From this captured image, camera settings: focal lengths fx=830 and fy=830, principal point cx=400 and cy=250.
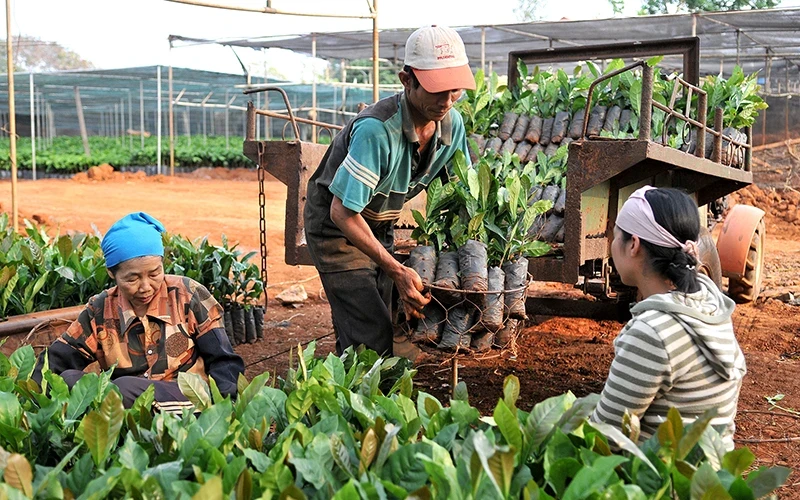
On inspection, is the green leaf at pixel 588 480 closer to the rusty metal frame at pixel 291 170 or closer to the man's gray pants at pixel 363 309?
the man's gray pants at pixel 363 309

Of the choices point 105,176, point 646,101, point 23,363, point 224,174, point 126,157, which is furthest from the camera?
point 126,157

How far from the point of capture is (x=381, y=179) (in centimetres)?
387

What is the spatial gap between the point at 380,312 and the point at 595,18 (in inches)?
478

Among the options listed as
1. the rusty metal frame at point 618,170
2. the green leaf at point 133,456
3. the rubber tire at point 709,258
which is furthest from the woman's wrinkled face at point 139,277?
the rubber tire at point 709,258

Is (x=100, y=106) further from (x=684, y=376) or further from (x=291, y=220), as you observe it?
(x=684, y=376)

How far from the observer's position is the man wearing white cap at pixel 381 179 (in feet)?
11.8

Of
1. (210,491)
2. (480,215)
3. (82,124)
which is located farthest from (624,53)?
(82,124)

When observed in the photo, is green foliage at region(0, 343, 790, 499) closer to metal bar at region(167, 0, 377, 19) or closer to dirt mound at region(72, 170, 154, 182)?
metal bar at region(167, 0, 377, 19)

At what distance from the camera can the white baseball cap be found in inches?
139

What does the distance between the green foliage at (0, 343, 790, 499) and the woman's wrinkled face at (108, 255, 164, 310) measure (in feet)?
2.46

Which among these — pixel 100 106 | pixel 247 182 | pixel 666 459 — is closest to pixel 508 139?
pixel 666 459

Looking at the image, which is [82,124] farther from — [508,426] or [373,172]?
[508,426]

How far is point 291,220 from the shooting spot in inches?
213

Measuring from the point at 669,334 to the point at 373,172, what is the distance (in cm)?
163
